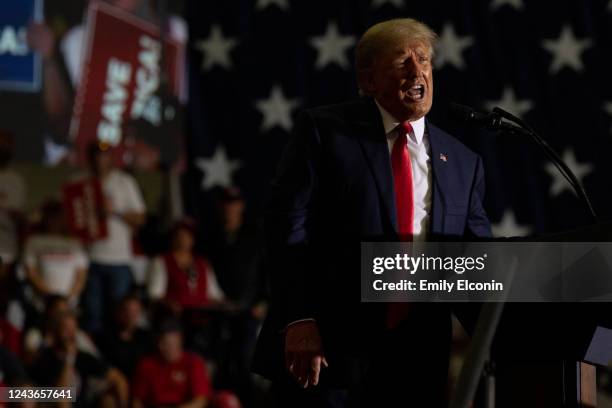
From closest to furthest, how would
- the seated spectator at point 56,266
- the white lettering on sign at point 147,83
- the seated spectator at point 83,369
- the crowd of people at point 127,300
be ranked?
the seated spectator at point 83,369 → the crowd of people at point 127,300 → the seated spectator at point 56,266 → the white lettering on sign at point 147,83

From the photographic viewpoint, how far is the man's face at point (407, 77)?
2.54m

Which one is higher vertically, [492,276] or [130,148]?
[130,148]

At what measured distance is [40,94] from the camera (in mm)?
8641

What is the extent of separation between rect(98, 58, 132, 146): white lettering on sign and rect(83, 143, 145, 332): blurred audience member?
1.94 feet

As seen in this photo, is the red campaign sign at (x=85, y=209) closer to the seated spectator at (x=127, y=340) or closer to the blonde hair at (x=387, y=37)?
the seated spectator at (x=127, y=340)

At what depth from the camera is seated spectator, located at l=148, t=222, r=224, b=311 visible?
7723mm

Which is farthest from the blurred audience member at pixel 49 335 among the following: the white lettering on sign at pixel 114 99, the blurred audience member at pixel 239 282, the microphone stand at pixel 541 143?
the microphone stand at pixel 541 143

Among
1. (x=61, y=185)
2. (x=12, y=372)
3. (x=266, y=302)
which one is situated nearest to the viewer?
(x=12, y=372)

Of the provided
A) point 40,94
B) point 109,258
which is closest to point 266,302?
point 109,258

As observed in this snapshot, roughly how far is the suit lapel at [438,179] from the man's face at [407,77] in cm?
8

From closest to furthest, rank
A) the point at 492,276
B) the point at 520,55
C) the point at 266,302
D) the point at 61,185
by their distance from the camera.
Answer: the point at 492,276
the point at 266,302
the point at 61,185
the point at 520,55

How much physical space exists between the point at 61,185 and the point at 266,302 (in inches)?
72.5

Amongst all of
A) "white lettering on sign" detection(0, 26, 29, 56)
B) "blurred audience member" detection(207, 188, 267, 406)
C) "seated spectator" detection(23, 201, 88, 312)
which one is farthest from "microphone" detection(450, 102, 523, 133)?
"white lettering on sign" detection(0, 26, 29, 56)

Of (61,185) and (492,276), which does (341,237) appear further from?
(61,185)
